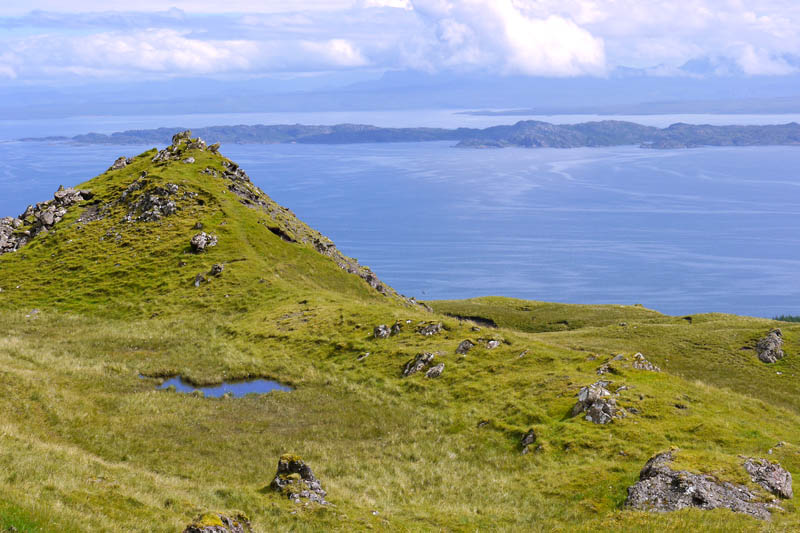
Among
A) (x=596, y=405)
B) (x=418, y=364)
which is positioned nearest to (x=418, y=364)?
(x=418, y=364)

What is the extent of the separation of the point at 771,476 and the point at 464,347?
2534 centimetres

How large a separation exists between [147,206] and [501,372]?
206 feet

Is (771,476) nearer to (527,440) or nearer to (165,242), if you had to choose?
(527,440)

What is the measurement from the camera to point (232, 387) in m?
44.4

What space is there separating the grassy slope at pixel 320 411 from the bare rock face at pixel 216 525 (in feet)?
5.06

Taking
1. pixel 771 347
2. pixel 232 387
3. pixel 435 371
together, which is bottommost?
pixel 232 387

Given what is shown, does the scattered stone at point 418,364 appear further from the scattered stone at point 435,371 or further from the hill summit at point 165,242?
the hill summit at point 165,242

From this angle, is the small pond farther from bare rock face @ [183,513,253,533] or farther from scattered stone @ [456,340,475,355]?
bare rock face @ [183,513,253,533]

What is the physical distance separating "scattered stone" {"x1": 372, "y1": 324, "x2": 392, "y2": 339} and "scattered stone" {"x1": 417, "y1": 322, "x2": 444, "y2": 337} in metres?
2.68

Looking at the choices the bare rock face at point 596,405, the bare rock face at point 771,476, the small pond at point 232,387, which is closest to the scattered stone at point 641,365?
the bare rock face at point 596,405

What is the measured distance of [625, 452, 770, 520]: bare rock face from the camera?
21.3 meters

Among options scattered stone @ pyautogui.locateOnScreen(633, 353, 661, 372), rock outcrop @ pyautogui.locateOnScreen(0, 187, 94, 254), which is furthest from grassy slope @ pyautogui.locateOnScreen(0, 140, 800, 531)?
rock outcrop @ pyautogui.locateOnScreen(0, 187, 94, 254)

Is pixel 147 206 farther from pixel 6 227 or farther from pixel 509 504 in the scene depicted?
pixel 509 504

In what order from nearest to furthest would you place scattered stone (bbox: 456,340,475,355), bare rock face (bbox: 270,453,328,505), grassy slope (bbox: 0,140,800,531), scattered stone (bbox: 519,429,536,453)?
1. grassy slope (bbox: 0,140,800,531)
2. bare rock face (bbox: 270,453,328,505)
3. scattered stone (bbox: 519,429,536,453)
4. scattered stone (bbox: 456,340,475,355)
